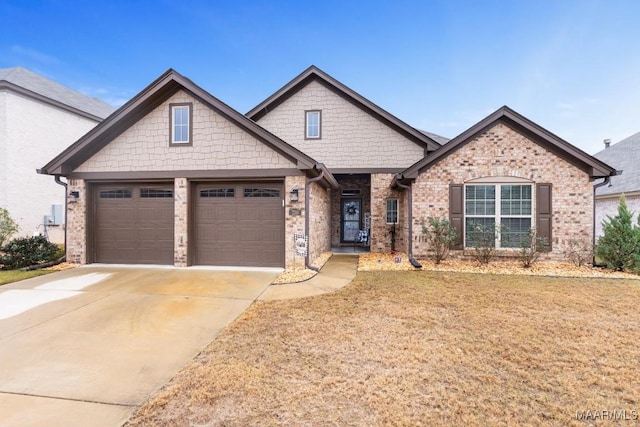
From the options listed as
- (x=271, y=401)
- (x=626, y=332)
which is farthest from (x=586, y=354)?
(x=271, y=401)

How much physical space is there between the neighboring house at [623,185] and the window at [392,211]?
8.92 meters

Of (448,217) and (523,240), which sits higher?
(448,217)

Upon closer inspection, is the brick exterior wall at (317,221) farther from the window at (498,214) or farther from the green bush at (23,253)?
the green bush at (23,253)

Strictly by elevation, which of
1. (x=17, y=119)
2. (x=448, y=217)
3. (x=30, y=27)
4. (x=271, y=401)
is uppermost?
(x=30, y=27)

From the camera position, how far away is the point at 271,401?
2701 mm

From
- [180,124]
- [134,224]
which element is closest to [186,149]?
[180,124]

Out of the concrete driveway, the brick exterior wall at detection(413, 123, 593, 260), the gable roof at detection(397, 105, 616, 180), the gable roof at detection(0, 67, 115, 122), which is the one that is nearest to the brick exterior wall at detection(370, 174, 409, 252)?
the gable roof at detection(397, 105, 616, 180)

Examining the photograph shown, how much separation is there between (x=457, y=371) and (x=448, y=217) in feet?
23.8

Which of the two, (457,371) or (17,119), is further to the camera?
(17,119)

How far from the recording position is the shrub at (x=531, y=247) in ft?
29.5

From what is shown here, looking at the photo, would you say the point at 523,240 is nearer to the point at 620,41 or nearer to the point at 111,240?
the point at 620,41

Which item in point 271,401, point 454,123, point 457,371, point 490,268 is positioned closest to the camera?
point 271,401

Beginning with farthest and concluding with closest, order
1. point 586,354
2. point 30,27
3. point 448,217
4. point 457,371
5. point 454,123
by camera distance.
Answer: point 454,123 < point 30,27 < point 448,217 < point 586,354 < point 457,371

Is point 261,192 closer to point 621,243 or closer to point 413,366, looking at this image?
point 413,366
